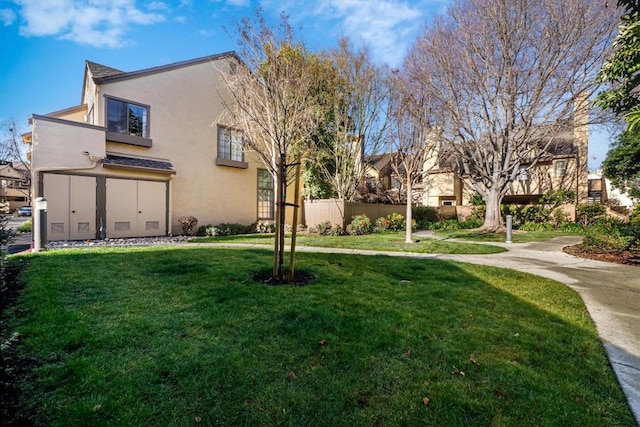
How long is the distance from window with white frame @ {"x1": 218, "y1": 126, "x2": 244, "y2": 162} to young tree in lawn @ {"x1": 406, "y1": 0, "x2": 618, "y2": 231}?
9220 mm

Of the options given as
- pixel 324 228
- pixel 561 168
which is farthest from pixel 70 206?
pixel 561 168

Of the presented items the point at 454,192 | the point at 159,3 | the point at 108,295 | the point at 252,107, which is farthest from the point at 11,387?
the point at 454,192

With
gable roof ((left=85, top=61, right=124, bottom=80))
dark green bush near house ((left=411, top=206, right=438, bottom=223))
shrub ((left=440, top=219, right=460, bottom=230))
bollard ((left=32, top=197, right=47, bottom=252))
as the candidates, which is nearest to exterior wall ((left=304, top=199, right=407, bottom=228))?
dark green bush near house ((left=411, top=206, right=438, bottom=223))

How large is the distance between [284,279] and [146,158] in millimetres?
10319

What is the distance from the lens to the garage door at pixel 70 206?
9.80 m

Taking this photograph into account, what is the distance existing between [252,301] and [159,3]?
33.5 ft

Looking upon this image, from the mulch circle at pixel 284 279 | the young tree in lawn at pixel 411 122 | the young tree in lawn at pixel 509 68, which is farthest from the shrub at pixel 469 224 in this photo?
the mulch circle at pixel 284 279

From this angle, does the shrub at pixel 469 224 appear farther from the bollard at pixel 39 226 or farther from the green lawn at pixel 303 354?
the bollard at pixel 39 226

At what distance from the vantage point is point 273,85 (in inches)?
443

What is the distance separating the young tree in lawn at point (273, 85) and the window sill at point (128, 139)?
3920mm

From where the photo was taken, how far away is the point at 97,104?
10844 millimetres

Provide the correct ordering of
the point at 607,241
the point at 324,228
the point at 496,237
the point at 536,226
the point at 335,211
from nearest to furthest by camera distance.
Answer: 1. the point at 607,241
2. the point at 496,237
3. the point at 324,228
4. the point at 335,211
5. the point at 536,226

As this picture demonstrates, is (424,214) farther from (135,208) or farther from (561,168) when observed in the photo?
(135,208)

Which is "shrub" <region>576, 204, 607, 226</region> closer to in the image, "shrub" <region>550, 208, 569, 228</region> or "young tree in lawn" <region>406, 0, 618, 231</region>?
"shrub" <region>550, 208, 569, 228</region>
